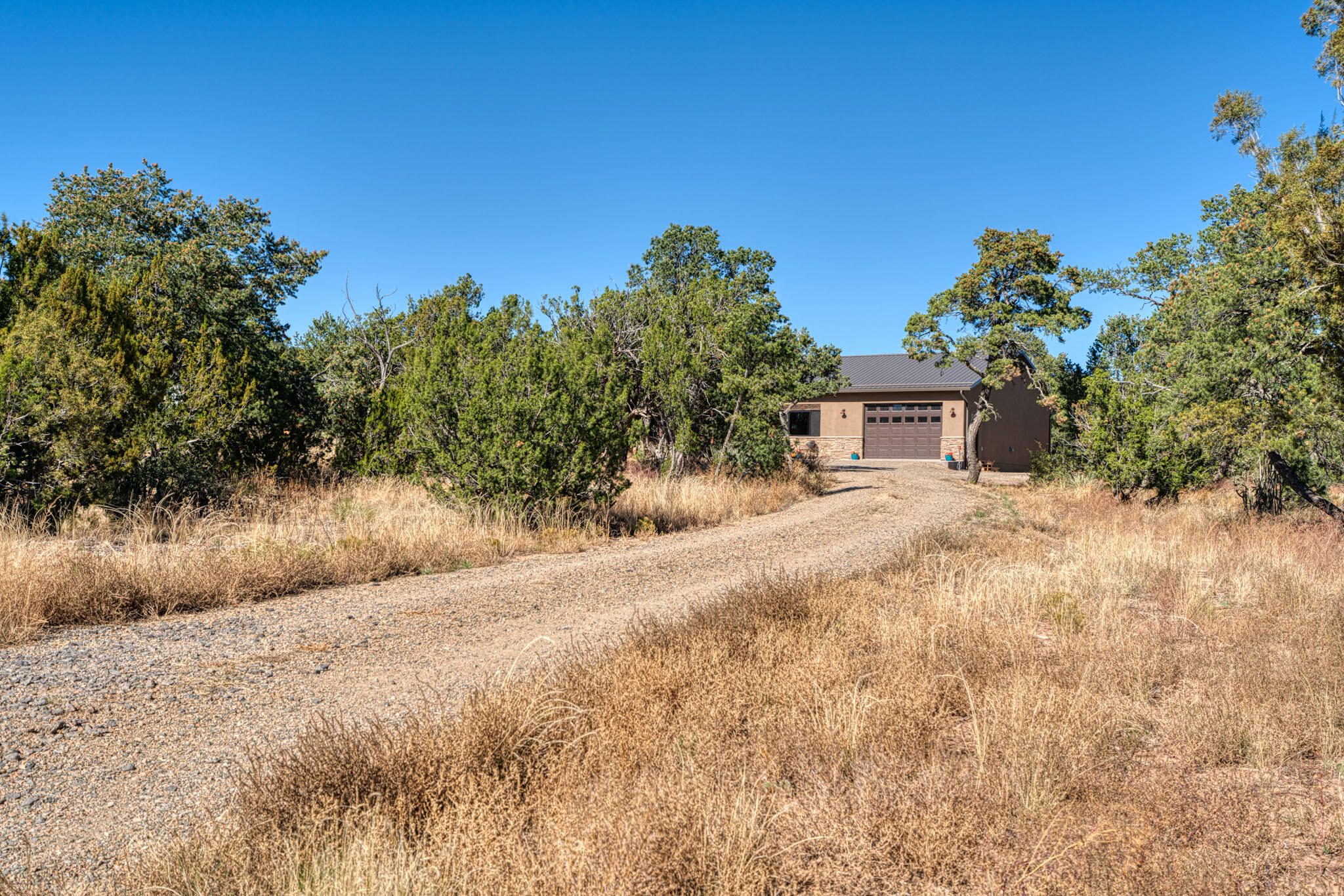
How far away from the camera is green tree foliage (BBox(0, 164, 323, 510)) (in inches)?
386

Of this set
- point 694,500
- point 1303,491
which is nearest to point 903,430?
point 694,500

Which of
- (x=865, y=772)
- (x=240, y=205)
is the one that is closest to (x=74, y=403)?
(x=240, y=205)

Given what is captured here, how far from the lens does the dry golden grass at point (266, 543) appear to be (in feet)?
20.9

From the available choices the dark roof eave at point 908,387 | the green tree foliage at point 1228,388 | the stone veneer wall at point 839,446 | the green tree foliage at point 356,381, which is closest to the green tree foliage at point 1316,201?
the green tree foliage at point 1228,388

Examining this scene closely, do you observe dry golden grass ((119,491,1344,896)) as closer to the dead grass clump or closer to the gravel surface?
the gravel surface

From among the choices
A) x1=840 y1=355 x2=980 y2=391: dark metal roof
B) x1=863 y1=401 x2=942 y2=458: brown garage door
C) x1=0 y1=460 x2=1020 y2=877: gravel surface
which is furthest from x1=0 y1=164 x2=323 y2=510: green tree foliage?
x1=863 y1=401 x2=942 y2=458: brown garage door

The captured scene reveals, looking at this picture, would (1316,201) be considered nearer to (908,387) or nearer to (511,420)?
(511,420)

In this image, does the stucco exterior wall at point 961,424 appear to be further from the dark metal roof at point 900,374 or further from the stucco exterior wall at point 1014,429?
the dark metal roof at point 900,374

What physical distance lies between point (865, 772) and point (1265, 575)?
6783 mm

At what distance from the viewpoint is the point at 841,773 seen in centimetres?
347

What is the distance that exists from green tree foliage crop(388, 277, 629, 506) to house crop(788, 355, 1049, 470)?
22392 millimetres

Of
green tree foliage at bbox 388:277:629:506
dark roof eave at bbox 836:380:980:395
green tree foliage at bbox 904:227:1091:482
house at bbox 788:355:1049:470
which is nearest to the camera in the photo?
green tree foliage at bbox 388:277:629:506

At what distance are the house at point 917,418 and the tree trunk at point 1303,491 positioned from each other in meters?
20.8

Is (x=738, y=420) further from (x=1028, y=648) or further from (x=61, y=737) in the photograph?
(x=61, y=737)
